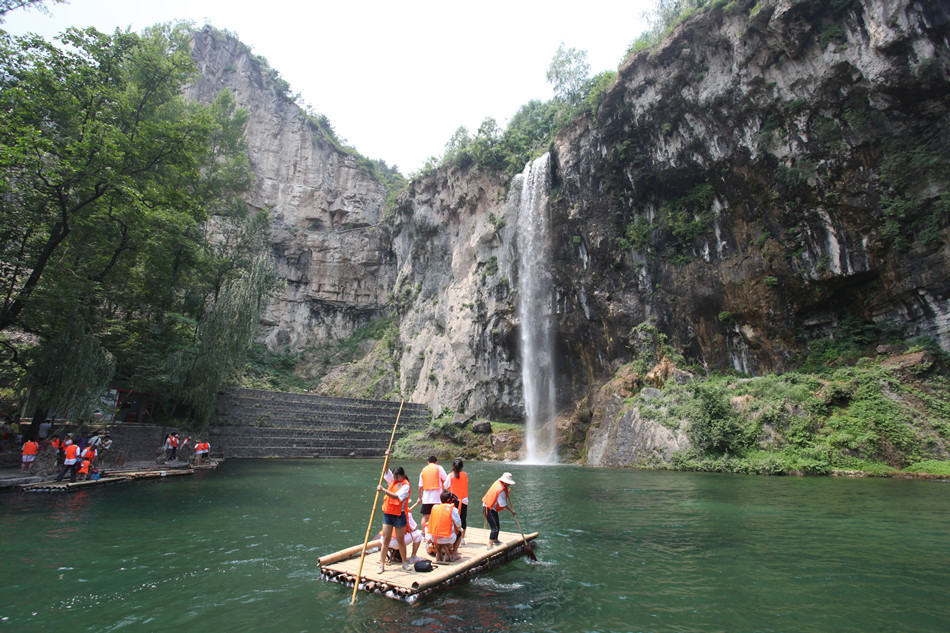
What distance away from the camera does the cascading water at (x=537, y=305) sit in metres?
30.1

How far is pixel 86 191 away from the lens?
12.8 m

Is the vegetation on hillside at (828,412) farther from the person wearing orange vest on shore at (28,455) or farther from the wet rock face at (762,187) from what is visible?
the person wearing orange vest on shore at (28,455)

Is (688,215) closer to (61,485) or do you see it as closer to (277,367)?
(61,485)

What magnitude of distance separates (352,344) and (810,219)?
4085cm

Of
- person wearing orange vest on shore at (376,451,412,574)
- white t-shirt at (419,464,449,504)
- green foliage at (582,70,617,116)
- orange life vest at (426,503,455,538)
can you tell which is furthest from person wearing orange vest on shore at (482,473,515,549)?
green foliage at (582,70,617,116)

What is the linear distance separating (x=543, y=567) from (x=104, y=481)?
13.4m

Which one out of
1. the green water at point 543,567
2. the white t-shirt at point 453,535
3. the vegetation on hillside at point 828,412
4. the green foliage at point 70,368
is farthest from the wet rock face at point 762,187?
the green foliage at point 70,368

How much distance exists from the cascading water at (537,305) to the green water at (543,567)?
58.9 feet

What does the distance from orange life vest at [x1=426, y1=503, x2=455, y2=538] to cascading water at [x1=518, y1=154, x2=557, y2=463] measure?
2352 cm

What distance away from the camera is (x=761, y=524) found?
886 cm

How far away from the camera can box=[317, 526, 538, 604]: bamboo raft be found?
17.9 ft

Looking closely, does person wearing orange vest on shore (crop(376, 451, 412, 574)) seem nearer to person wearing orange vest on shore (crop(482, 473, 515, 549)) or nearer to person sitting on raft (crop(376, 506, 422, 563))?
person sitting on raft (crop(376, 506, 422, 563))

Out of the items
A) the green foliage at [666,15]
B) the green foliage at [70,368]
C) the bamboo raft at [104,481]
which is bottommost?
the bamboo raft at [104,481]

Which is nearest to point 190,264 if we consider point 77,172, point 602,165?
point 77,172
